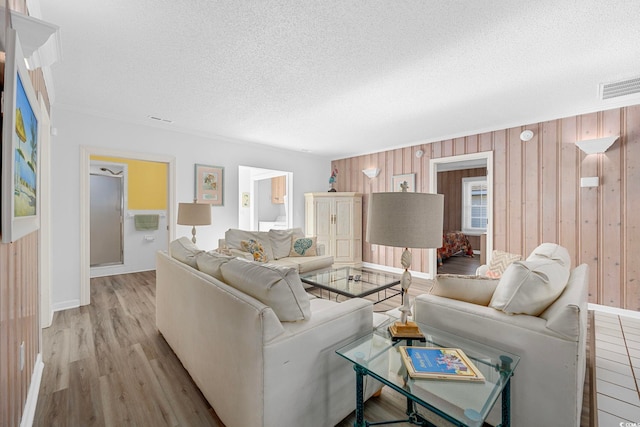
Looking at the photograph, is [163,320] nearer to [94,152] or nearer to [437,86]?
[94,152]

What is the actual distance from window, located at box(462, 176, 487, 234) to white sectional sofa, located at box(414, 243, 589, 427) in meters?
6.51

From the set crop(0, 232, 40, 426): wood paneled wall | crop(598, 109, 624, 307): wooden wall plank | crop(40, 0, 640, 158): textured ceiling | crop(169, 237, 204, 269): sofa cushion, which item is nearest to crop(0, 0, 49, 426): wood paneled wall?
crop(0, 232, 40, 426): wood paneled wall

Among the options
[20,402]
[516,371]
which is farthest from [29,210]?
[516,371]

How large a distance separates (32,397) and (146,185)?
15.5 feet

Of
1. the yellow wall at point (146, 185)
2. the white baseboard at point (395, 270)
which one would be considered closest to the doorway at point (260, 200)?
the yellow wall at point (146, 185)

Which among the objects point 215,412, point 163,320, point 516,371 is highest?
point 516,371

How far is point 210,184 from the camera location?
465 cm

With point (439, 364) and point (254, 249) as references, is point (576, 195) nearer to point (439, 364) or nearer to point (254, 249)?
point (439, 364)

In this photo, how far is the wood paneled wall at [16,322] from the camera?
1.12 meters

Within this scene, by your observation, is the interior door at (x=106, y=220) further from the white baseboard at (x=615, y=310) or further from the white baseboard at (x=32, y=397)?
the white baseboard at (x=615, y=310)

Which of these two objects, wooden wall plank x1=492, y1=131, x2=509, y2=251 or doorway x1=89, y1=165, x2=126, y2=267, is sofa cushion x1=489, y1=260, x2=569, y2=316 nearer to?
wooden wall plank x1=492, y1=131, x2=509, y2=251

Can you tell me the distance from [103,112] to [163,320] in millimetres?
2855

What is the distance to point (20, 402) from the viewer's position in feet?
4.63

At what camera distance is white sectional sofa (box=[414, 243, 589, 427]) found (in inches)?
51.4
